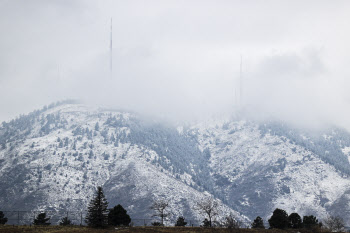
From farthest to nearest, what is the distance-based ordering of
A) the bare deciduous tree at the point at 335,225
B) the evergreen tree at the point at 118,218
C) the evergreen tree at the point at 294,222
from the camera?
the evergreen tree at the point at 294,222 → the bare deciduous tree at the point at 335,225 → the evergreen tree at the point at 118,218

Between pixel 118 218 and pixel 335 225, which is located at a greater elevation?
pixel 118 218

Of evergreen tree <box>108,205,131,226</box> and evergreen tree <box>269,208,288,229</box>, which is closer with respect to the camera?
evergreen tree <box>108,205,131,226</box>

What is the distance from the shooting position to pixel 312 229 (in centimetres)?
13562

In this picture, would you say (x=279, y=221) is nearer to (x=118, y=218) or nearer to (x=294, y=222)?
(x=294, y=222)

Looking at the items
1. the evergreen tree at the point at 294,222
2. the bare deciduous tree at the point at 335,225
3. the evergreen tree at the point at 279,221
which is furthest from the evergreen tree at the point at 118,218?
the bare deciduous tree at the point at 335,225

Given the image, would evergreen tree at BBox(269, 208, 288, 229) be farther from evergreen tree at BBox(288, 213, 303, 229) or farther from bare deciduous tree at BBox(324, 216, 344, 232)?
bare deciduous tree at BBox(324, 216, 344, 232)

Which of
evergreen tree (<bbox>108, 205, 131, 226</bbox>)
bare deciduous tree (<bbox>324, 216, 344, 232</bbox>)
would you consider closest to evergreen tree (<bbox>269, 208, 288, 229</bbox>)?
bare deciduous tree (<bbox>324, 216, 344, 232</bbox>)

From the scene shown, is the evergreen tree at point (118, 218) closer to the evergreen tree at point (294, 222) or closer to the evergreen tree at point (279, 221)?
the evergreen tree at point (279, 221)

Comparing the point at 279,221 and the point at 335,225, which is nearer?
the point at 279,221

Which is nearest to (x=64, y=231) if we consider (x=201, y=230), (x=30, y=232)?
(x=30, y=232)

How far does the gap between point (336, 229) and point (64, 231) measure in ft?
328

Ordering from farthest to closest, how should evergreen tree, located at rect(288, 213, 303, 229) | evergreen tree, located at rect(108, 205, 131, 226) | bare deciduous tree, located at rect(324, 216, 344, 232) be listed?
evergreen tree, located at rect(288, 213, 303, 229), bare deciduous tree, located at rect(324, 216, 344, 232), evergreen tree, located at rect(108, 205, 131, 226)

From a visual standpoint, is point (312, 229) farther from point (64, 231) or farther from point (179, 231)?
point (64, 231)

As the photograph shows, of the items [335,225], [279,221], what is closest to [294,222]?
[279,221]
